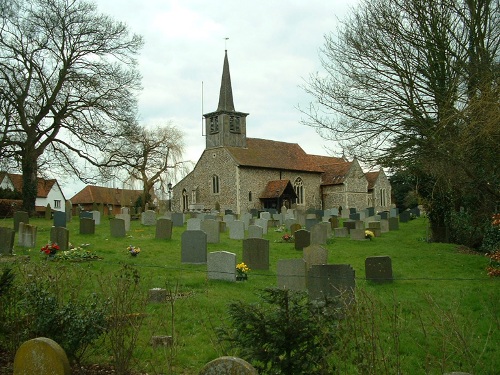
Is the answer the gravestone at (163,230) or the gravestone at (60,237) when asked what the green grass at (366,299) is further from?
the gravestone at (60,237)

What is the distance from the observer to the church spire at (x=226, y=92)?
54.4 metres

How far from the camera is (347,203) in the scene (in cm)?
5350

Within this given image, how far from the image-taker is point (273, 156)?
53.2m

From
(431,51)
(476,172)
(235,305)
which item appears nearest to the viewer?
(235,305)

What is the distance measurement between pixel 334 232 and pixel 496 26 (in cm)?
1065

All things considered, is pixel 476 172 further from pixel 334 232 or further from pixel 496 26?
pixel 334 232

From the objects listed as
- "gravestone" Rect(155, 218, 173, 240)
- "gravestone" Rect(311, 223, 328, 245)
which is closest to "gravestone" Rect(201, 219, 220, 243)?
"gravestone" Rect(155, 218, 173, 240)

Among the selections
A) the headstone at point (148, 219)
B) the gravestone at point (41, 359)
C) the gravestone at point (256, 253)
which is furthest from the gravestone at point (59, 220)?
the gravestone at point (41, 359)

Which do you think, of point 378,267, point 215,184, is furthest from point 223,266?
point 215,184

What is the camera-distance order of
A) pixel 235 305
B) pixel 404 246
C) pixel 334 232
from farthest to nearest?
pixel 334 232 < pixel 404 246 < pixel 235 305

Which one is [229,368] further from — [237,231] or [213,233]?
[237,231]

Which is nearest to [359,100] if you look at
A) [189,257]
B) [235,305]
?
[189,257]

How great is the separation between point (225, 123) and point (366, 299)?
1912 inches

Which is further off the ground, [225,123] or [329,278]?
[225,123]
